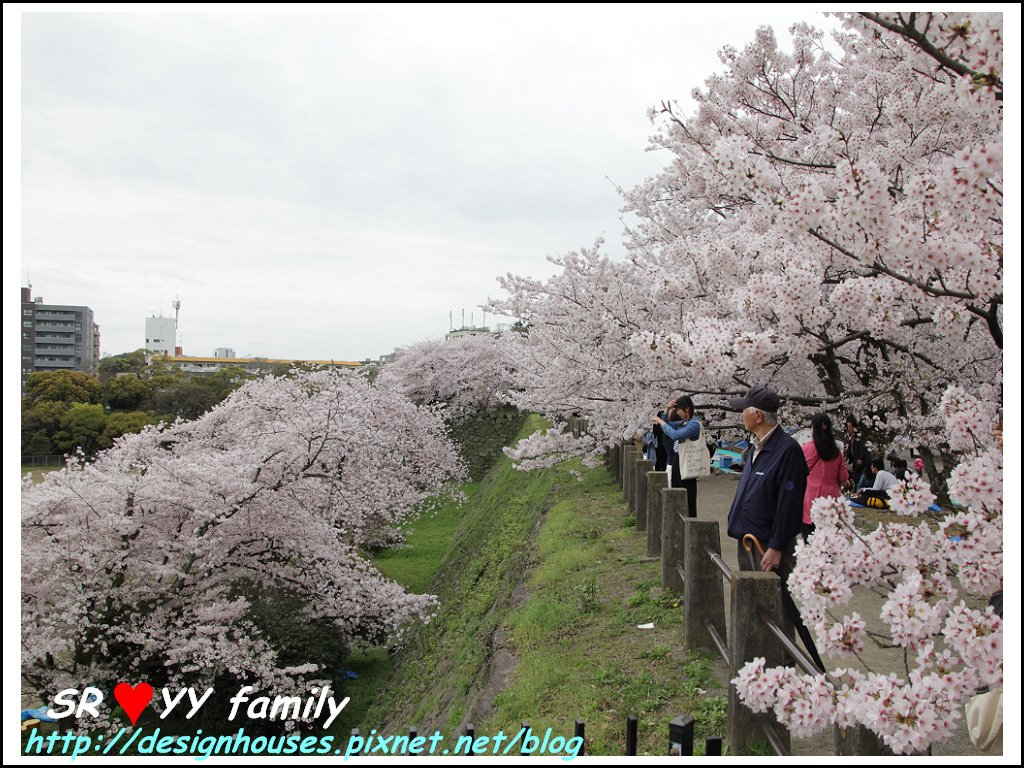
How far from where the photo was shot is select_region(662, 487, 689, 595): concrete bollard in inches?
215

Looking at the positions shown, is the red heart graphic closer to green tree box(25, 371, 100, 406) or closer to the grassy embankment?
the grassy embankment

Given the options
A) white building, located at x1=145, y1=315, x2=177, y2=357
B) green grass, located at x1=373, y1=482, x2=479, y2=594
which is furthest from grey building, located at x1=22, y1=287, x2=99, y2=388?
green grass, located at x1=373, y1=482, x2=479, y2=594

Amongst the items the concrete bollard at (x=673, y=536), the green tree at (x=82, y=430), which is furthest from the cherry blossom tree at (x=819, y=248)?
the green tree at (x=82, y=430)

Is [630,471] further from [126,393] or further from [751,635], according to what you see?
[126,393]

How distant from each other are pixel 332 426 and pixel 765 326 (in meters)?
7.49

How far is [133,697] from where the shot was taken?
7496 mm

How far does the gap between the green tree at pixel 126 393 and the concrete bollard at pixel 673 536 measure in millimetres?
25814

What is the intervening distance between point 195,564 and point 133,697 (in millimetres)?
1588

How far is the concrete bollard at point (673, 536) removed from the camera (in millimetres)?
5457

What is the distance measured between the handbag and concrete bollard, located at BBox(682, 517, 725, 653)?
1.86m

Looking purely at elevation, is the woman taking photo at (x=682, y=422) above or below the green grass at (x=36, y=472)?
above

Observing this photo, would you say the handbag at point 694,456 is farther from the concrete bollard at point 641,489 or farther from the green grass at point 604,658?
the concrete bollard at point 641,489

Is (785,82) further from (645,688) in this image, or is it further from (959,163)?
(645,688)

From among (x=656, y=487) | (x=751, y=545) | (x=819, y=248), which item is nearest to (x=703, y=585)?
(x=751, y=545)
